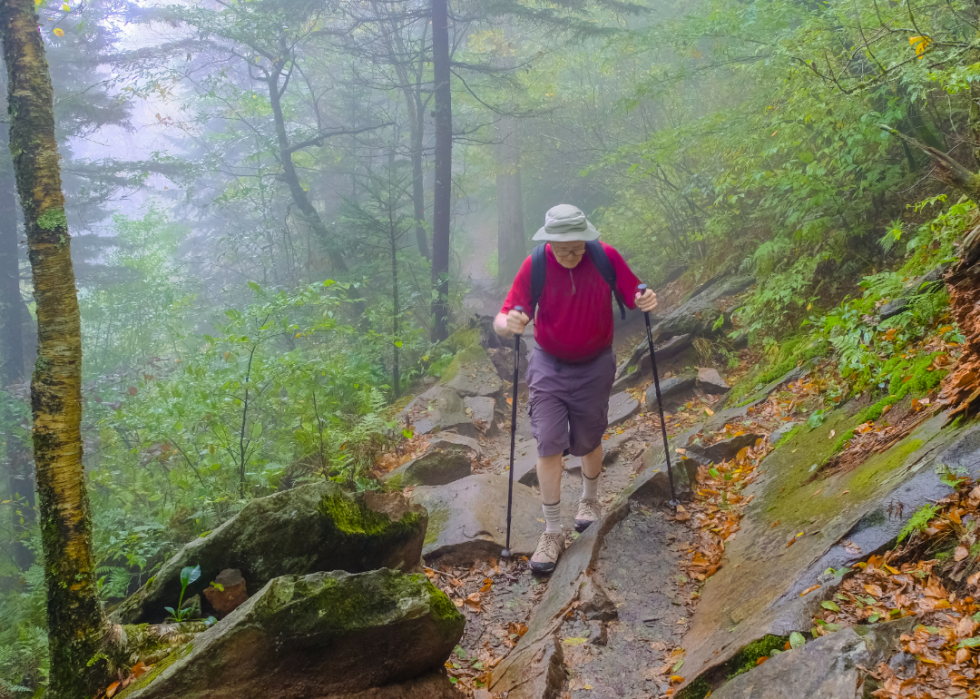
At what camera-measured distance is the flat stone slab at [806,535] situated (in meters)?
2.84

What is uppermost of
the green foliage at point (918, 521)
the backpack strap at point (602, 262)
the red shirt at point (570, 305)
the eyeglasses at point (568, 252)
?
the eyeglasses at point (568, 252)

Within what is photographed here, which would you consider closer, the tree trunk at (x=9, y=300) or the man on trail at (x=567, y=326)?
the man on trail at (x=567, y=326)

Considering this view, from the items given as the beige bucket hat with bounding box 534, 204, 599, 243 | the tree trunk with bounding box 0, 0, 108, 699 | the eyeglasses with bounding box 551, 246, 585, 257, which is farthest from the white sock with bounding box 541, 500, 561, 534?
the tree trunk with bounding box 0, 0, 108, 699

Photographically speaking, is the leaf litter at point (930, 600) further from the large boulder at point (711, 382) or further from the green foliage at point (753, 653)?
the large boulder at point (711, 382)

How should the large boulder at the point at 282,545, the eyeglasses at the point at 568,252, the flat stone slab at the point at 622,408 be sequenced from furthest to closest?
the flat stone slab at the point at 622,408
the eyeglasses at the point at 568,252
the large boulder at the point at 282,545

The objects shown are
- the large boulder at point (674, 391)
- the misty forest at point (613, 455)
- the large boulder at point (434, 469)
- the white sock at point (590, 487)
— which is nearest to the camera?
the misty forest at point (613, 455)

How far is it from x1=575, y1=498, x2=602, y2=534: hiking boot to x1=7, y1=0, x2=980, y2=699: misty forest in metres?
0.20

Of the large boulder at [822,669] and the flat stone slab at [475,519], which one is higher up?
the large boulder at [822,669]

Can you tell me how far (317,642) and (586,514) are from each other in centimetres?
292

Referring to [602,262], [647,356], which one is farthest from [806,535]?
[647,356]

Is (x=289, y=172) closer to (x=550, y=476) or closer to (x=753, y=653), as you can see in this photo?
(x=550, y=476)

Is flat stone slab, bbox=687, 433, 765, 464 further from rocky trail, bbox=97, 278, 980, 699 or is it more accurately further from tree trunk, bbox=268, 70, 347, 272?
tree trunk, bbox=268, 70, 347, 272

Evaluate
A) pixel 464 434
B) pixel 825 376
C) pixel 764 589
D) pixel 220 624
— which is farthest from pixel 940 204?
pixel 220 624

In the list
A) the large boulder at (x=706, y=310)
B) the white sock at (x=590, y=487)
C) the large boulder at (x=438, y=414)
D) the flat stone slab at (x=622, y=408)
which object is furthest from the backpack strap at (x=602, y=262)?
the large boulder at (x=438, y=414)
